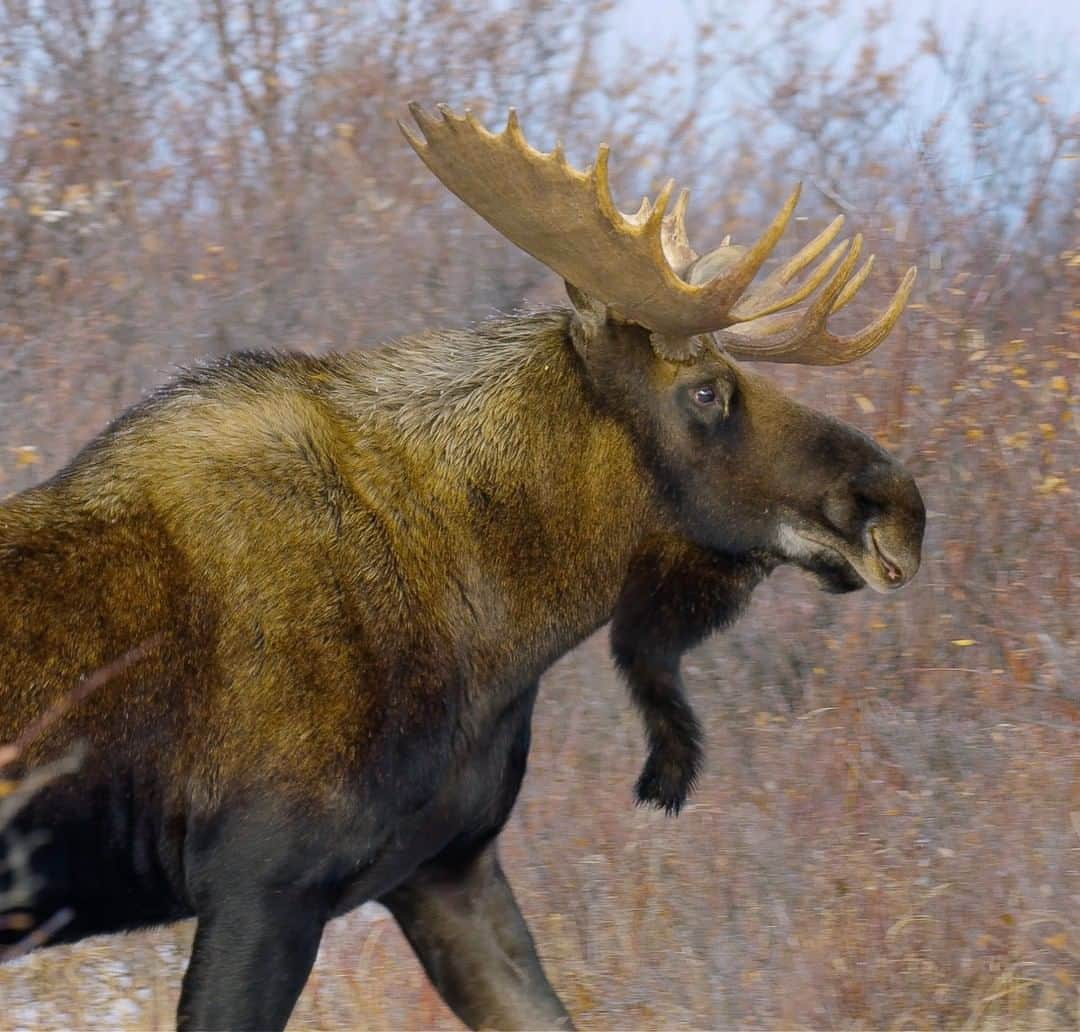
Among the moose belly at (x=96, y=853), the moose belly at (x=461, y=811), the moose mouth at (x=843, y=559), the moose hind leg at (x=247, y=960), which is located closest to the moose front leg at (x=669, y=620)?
the moose mouth at (x=843, y=559)

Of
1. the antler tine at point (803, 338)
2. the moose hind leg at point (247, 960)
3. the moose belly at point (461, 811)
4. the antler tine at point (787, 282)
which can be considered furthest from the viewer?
the antler tine at point (803, 338)

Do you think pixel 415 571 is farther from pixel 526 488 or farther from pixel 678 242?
pixel 678 242

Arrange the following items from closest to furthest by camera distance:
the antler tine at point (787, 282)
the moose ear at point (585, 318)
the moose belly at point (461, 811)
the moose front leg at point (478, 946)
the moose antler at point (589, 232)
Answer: the moose belly at point (461, 811) → the moose antler at point (589, 232) → the antler tine at point (787, 282) → the moose ear at point (585, 318) → the moose front leg at point (478, 946)

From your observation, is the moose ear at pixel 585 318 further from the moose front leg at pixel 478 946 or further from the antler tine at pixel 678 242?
the moose front leg at pixel 478 946

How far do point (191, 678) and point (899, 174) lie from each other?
6.13m

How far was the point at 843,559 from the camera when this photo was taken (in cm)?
501

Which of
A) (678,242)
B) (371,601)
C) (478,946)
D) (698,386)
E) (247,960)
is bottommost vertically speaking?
(478,946)

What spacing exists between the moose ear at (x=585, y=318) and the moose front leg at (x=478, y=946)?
1.30m

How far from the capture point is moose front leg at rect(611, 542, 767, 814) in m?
5.11

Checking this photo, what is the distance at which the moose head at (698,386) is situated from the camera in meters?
4.84

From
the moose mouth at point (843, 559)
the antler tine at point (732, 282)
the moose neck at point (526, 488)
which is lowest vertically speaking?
the moose mouth at point (843, 559)

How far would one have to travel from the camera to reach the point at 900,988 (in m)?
6.30

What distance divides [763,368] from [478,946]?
4192 mm

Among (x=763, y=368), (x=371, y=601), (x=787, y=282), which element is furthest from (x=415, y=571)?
(x=763, y=368)
